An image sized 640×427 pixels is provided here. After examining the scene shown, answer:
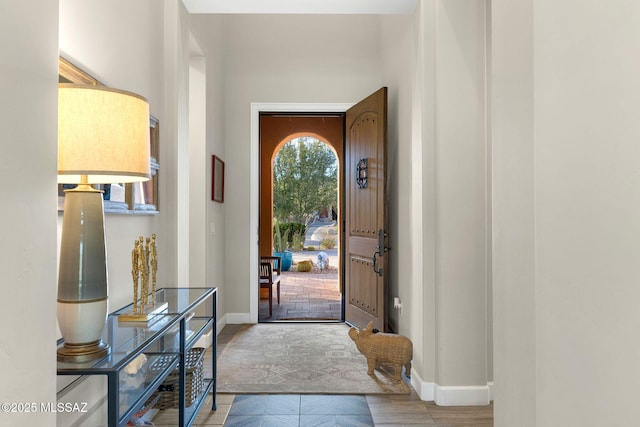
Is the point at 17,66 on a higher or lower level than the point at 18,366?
higher

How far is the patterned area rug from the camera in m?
2.88

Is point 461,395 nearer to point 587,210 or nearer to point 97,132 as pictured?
point 587,210

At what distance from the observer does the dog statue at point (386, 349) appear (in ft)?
9.68

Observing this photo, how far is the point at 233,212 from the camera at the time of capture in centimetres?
461

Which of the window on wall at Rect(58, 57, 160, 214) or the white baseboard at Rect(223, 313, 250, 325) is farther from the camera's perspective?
the white baseboard at Rect(223, 313, 250, 325)

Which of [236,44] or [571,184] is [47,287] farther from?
[236,44]

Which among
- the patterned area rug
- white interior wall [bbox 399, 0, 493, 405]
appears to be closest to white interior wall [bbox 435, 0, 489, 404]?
white interior wall [bbox 399, 0, 493, 405]

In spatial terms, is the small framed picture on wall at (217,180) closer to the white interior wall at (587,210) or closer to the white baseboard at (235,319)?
the white baseboard at (235,319)

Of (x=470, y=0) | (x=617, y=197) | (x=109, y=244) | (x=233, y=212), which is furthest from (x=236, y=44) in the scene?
(x=617, y=197)

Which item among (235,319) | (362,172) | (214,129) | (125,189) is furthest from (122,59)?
(235,319)

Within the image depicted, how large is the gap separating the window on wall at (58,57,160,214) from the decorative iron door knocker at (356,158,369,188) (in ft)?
6.82

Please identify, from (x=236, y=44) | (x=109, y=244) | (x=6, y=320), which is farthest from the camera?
(x=236, y=44)

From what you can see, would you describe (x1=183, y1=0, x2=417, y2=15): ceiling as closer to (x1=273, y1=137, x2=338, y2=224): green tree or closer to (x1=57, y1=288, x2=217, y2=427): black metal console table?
(x1=57, y1=288, x2=217, y2=427): black metal console table

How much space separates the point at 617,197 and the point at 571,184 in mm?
149
